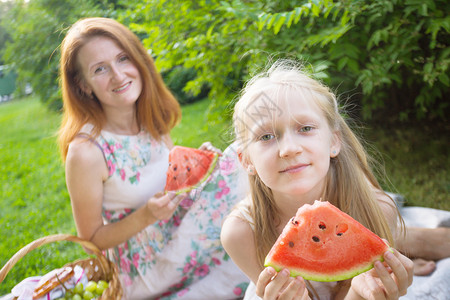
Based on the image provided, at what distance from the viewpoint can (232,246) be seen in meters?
1.91

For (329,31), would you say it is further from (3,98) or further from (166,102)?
(3,98)

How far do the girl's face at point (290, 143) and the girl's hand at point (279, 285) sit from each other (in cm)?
35

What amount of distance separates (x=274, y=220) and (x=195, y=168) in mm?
806

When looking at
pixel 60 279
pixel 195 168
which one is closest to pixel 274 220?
pixel 195 168

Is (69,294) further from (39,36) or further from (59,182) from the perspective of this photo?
(39,36)

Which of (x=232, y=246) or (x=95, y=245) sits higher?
(x=232, y=246)

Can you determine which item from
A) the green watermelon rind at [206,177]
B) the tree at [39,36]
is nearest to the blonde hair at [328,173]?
the green watermelon rind at [206,177]

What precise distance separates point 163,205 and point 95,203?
446mm

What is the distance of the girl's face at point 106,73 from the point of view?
242 cm

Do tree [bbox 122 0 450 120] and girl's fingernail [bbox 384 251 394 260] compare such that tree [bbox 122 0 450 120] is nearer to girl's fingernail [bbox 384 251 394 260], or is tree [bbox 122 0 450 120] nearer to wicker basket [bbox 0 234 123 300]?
girl's fingernail [bbox 384 251 394 260]

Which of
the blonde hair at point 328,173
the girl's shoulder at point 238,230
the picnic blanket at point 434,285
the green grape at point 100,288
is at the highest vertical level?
the blonde hair at point 328,173

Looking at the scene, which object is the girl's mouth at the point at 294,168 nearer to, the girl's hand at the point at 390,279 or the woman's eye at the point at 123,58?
the girl's hand at the point at 390,279

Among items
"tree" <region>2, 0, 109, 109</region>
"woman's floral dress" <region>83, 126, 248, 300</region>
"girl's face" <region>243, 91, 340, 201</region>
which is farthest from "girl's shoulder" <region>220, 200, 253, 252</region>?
"tree" <region>2, 0, 109, 109</region>

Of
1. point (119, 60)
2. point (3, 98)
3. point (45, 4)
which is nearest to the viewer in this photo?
point (119, 60)
